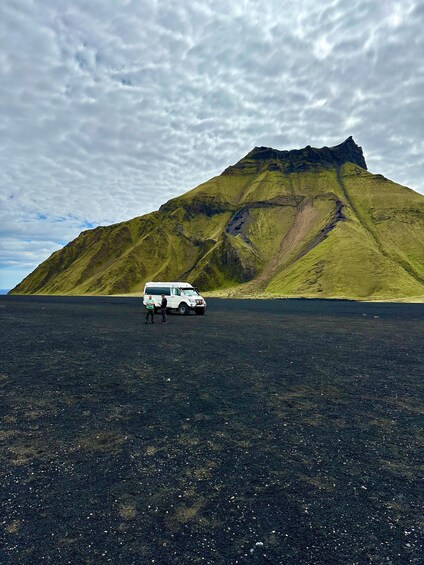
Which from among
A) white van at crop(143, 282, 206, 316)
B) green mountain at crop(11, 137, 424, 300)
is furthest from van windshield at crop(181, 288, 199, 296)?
green mountain at crop(11, 137, 424, 300)

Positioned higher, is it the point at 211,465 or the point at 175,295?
the point at 175,295

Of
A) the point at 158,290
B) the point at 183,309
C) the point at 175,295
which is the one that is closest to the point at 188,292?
the point at 175,295

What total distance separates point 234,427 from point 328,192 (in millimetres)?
184706

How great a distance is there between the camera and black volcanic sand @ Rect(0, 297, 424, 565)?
3.91m

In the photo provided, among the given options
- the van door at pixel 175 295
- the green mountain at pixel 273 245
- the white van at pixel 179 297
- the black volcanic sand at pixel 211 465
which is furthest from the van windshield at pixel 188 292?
the green mountain at pixel 273 245

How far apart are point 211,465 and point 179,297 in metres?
32.0

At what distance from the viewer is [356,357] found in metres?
15.2

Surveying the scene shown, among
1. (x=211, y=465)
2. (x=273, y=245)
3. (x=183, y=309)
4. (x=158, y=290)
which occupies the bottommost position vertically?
(x=211, y=465)

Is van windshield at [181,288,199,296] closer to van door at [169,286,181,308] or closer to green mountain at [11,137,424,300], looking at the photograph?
van door at [169,286,181,308]

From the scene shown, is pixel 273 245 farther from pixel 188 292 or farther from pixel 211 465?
pixel 211 465

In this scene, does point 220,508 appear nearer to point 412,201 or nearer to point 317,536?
point 317,536

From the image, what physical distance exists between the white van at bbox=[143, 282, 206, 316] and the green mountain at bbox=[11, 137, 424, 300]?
75.2 metres

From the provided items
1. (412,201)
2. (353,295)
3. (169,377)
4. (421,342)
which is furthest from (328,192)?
(169,377)

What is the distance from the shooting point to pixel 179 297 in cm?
3753
